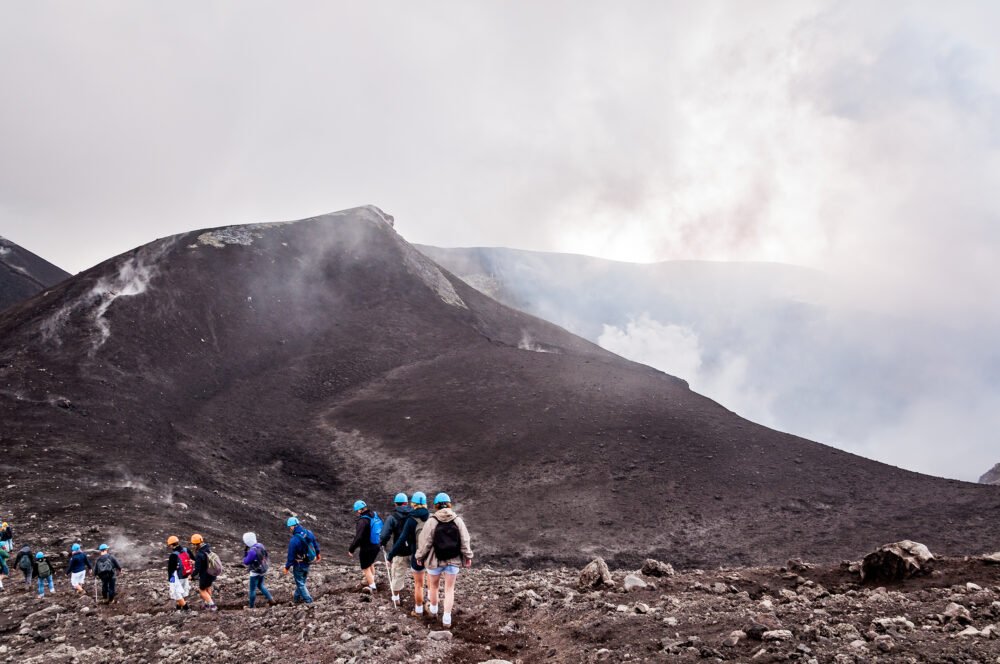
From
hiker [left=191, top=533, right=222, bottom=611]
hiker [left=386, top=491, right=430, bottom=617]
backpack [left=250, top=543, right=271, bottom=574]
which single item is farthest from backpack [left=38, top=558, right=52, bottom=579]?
hiker [left=386, top=491, right=430, bottom=617]

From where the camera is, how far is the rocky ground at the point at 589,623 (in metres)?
6.61

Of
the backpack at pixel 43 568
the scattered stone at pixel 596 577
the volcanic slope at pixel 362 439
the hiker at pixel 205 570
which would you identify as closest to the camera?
the scattered stone at pixel 596 577

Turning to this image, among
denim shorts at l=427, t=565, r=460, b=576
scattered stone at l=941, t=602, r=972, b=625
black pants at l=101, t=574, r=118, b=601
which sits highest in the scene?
denim shorts at l=427, t=565, r=460, b=576

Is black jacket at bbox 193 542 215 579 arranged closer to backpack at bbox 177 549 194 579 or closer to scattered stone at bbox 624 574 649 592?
backpack at bbox 177 549 194 579

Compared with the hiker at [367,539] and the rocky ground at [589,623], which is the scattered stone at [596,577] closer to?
the rocky ground at [589,623]

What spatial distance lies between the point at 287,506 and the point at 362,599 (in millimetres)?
21108

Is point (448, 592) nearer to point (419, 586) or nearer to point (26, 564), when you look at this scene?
point (419, 586)

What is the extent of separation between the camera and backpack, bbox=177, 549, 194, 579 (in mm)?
11703

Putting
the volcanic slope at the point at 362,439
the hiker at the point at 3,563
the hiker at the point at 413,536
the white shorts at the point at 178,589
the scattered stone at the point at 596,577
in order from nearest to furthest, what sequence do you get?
the hiker at the point at 413,536
the scattered stone at the point at 596,577
the white shorts at the point at 178,589
the hiker at the point at 3,563
the volcanic slope at the point at 362,439

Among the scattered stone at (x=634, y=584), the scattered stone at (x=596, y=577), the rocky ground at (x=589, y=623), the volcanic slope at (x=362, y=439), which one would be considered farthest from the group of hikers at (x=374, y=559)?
the volcanic slope at (x=362, y=439)

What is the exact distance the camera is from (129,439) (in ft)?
99.2

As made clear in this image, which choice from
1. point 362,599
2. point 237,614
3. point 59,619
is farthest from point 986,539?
point 59,619

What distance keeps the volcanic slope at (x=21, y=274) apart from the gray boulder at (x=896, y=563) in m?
99.5

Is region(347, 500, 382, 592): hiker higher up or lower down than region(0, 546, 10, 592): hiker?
higher up
